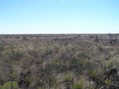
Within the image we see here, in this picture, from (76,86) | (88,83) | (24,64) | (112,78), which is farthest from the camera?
(24,64)

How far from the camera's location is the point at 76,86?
4.86 m

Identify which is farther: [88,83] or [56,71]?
[56,71]

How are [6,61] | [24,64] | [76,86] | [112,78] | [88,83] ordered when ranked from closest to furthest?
[76,86] → [88,83] → [112,78] → [24,64] → [6,61]

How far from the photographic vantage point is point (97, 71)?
6207 millimetres

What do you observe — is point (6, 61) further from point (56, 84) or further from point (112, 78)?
point (112, 78)

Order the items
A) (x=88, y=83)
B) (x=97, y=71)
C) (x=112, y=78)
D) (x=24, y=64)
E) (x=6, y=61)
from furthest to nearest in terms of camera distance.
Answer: (x=6, y=61) < (x=24, y=64) < (x=97, y=71) < (x=112, y=78) < (x=88, y=83)

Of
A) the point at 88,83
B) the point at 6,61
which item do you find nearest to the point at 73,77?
the point at 88,83

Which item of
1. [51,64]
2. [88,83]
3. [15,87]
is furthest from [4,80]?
[88,83]

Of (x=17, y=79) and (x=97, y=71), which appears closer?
(x=17, y=79)

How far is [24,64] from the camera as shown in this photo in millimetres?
7578

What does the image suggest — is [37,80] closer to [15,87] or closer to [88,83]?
[15,87]

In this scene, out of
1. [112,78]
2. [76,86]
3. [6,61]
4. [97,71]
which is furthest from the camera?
[6,61]

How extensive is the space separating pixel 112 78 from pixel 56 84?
98.6 inches

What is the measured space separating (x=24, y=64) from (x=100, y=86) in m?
4.43
